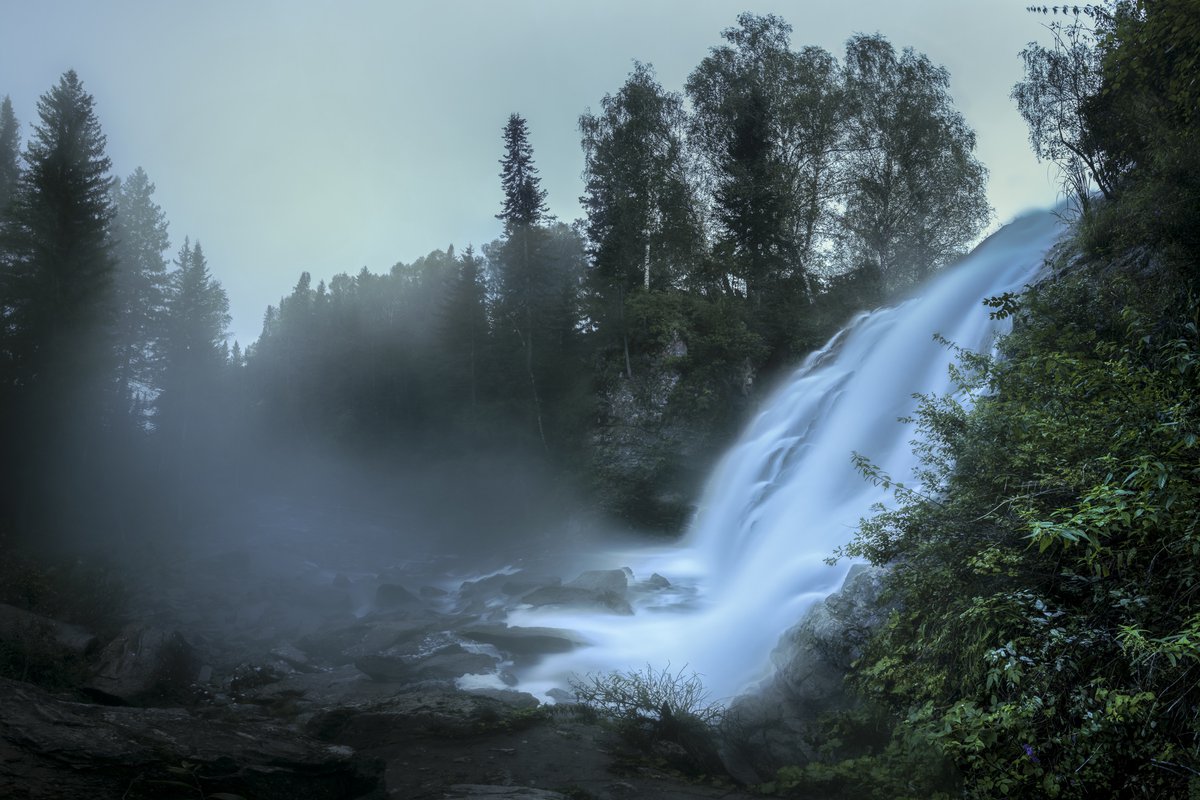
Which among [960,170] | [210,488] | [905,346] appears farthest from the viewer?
[210,488]

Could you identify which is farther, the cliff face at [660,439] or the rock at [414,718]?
the cliff face at [660,439]

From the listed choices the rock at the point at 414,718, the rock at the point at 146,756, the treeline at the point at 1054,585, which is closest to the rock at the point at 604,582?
the rock at the point at 414,718

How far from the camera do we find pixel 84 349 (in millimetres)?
23016

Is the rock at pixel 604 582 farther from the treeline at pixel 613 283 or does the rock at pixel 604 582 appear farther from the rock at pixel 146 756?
the rock at pixel 146 756

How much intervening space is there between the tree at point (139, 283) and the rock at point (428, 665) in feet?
94.0

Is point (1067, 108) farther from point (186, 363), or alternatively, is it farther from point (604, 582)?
point (186, 363)

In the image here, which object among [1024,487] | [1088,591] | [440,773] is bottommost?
[440,773]

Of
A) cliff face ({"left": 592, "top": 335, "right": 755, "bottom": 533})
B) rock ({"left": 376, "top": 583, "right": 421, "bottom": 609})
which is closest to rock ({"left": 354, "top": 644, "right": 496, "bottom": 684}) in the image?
rock ({"left": 376, "top": 583, "right": 421, "bottom": 609})

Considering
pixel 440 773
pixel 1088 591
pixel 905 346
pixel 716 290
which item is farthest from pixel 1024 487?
pixel 716 290

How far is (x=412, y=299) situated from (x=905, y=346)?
48259mm

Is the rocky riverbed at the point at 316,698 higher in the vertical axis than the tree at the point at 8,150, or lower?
lower

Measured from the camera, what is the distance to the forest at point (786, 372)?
448 cm

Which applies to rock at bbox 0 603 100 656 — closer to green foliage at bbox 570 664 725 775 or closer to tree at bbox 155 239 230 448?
green foliage at bbox 570 664 725 775

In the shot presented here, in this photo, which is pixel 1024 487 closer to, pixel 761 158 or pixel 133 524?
pixel 761 158
